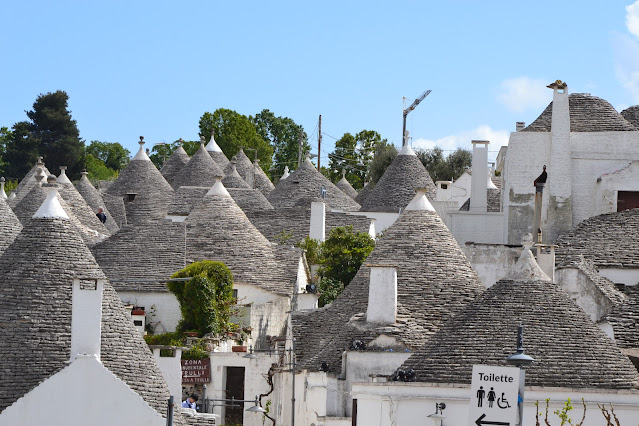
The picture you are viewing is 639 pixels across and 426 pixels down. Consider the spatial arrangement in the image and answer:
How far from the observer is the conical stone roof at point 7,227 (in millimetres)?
39844

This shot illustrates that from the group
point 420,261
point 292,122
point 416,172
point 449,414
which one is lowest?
point 449,414

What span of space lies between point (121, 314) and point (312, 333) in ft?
28.7

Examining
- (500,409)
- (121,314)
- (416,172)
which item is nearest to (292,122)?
(416,172)

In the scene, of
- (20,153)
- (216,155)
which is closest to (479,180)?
(216,155)

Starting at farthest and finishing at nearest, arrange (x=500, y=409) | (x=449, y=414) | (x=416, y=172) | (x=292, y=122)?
1. (x=292, y=122)
2. (x=416, y=172)
3. (x=449, y=414)
4. (x=500, y=409)

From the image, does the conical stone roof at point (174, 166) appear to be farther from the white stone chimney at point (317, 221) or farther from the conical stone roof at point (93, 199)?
the white stone chimney at point (317, 221)

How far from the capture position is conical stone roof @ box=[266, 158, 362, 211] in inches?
2643

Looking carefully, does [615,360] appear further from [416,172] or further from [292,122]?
[292,122]

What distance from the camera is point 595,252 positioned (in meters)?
42.9

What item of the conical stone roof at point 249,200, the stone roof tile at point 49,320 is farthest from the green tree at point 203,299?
the conical stone roof at point 249,200

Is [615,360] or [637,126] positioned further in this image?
[637,126]

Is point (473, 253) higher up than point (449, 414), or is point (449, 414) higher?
point (473, 253)

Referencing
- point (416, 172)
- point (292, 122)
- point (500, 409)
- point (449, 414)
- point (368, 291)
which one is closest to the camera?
point (500, 409)

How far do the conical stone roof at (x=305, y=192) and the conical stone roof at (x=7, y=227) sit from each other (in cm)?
2559
